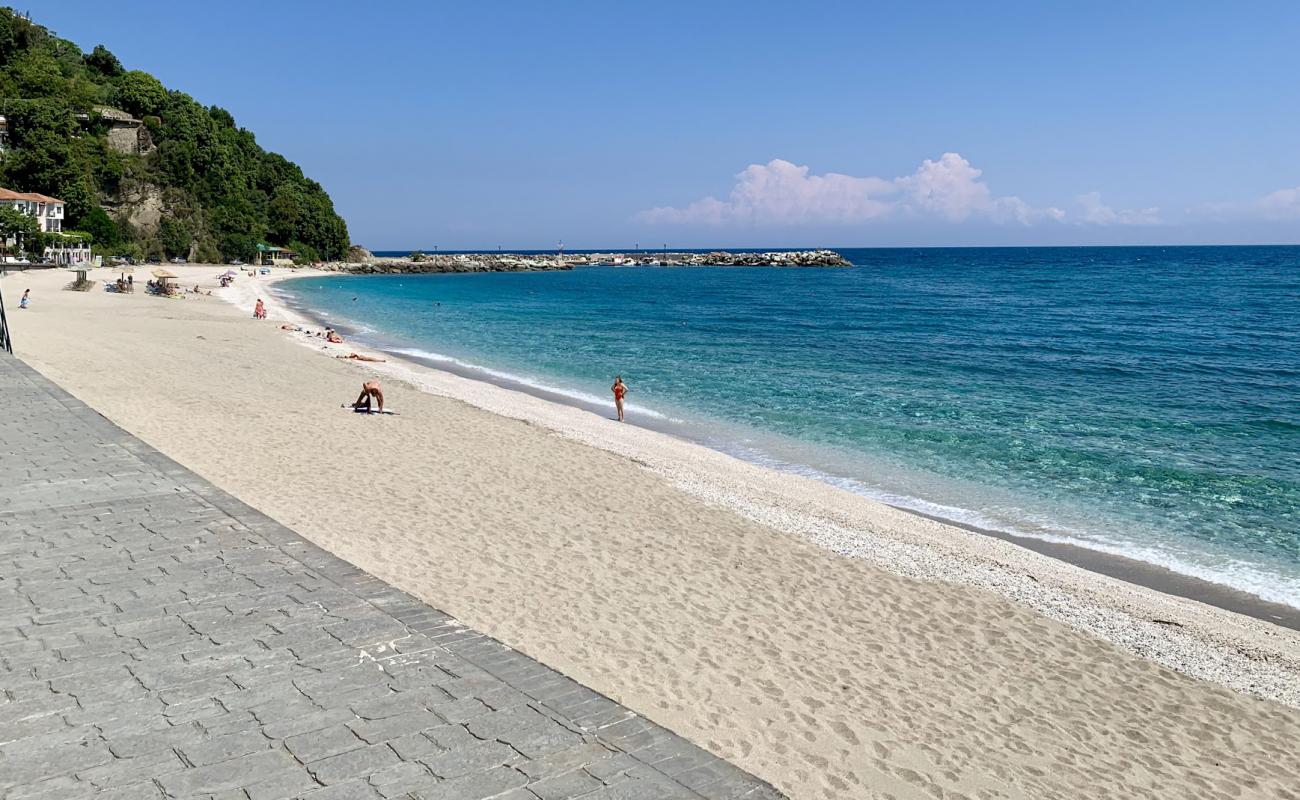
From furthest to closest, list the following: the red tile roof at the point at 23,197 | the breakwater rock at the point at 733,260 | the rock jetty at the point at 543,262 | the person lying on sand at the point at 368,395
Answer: the breakwater rock at the point at 733,260
the rock jetty at the point at 543,262
the red tile roof at the point at 23,197
the person lying on sand at the point at 368,395

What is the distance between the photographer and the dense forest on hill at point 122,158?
82562 mm

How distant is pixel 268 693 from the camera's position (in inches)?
200

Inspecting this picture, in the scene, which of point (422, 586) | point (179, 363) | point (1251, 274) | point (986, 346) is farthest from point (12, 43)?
point (1251, 274)

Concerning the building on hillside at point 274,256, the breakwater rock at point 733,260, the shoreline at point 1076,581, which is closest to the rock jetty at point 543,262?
the breakwater rock at point 733,260

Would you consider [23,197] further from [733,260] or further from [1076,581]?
[733,260]

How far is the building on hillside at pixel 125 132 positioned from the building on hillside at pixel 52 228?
68.4 ft

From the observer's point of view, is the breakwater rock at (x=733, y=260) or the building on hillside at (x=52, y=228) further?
the breakwater rock at (x=733, y=260)

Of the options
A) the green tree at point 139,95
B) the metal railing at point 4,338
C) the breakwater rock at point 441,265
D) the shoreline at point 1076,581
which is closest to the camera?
the shoreline at point 1076,581

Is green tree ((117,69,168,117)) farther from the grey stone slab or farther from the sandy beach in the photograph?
the grey stone slab

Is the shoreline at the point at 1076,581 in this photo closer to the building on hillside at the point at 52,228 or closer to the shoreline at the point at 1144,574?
the shoreline at the point at 1144,574

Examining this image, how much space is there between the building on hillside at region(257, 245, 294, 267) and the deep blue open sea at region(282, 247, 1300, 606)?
5312 cm

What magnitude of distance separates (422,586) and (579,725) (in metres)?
3.77

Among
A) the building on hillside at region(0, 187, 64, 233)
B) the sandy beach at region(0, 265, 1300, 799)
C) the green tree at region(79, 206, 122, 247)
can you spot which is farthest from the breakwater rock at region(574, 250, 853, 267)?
the sandy beach at region(0, 265, 1300, 799)

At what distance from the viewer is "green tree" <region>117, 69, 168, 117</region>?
319 feet
